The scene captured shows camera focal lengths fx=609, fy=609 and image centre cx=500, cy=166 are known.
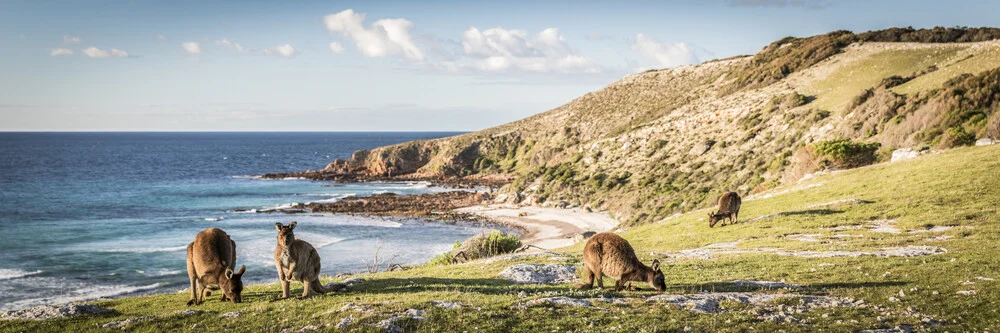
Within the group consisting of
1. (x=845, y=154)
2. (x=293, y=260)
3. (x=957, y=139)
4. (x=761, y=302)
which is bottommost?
(x=761, y=302)

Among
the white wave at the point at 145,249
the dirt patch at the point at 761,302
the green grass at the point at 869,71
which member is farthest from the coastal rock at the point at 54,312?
the green grass at the point at 869,71

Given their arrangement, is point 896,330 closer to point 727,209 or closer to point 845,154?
point 727,209

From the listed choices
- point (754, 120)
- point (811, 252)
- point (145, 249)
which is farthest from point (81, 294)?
point (754, 120)

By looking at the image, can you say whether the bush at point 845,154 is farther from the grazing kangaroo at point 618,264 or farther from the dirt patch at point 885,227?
the grazing kangaroo at point 618,264

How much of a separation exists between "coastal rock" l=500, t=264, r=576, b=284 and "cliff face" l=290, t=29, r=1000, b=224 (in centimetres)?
3780

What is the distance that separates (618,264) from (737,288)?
3.40m

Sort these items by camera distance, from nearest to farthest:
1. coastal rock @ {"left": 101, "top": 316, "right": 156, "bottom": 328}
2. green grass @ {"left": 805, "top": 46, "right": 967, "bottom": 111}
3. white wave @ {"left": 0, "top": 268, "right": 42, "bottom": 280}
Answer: coastal rock @ {"left": 101, "top": 316, "right": 156, "bottom": 328}, white wave @ {"left": 0, "top": 268, "right": 42, "bottom": 280}, green grass @ {"left": 805, "top": 46, "right": 967, "bottom": 111}

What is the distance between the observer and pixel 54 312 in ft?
42.0

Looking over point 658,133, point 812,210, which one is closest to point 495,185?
point 658,133

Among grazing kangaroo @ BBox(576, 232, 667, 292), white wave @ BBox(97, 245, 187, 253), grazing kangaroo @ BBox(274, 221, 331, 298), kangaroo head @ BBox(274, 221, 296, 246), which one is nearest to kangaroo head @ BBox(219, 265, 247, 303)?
grazing kangaroo @ BBox(274, 221, 331, 298)

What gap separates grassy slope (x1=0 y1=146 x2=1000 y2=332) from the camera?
12000 millimetres

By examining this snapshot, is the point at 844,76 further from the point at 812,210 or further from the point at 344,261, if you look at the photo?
the point at 344,261

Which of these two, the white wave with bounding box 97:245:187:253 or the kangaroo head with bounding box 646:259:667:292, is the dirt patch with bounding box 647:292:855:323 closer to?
the kangaroo head with bounding box 646:259:667:292

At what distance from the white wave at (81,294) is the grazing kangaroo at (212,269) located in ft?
113
